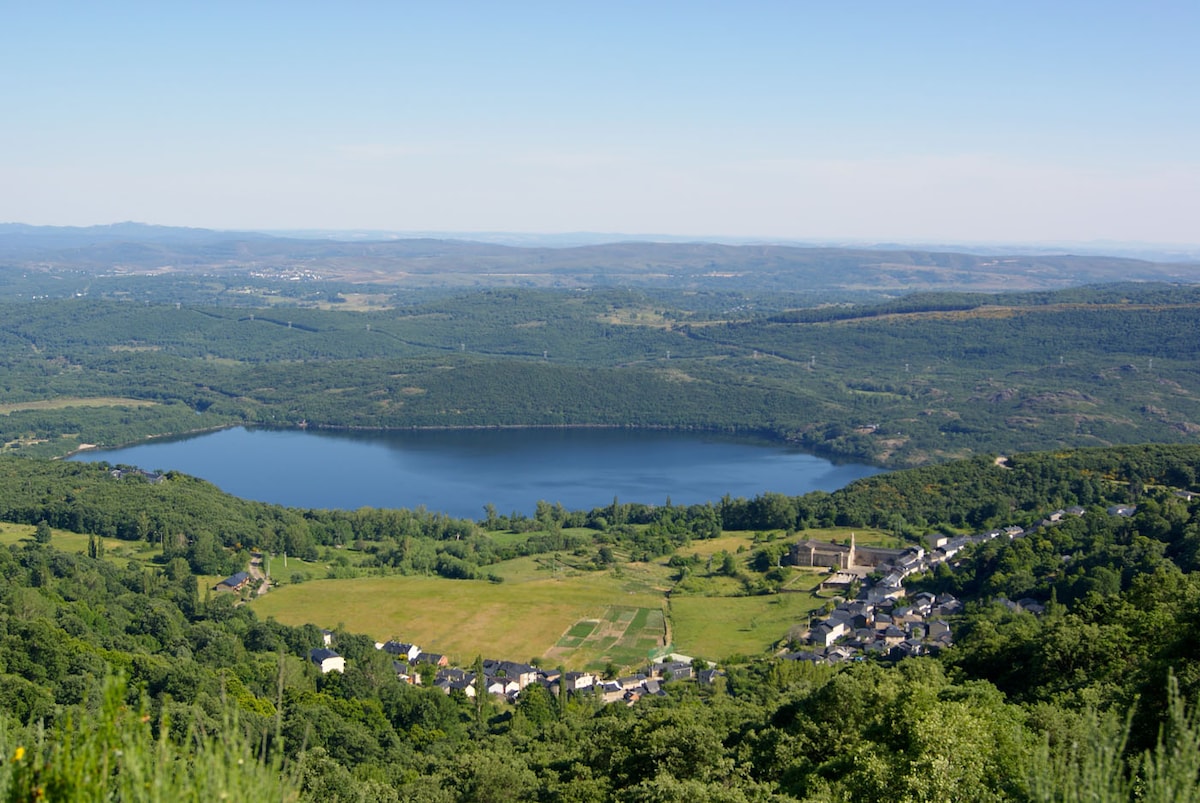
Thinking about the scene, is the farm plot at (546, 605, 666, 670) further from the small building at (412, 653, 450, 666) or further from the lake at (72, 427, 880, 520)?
the lake at (72, 427, 880, 520)

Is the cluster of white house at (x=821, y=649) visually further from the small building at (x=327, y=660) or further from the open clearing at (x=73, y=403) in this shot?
the open clearing at (x=73, y=403)

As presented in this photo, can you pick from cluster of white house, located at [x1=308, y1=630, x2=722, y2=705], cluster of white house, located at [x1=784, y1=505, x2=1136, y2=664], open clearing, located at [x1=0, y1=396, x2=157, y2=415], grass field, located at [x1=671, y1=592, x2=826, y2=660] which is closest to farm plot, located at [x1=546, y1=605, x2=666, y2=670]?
Answer: grass field, located at [x1=671, y1=592, x2=826, y2=660]

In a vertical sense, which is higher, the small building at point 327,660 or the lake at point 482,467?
the small building at point 327,660

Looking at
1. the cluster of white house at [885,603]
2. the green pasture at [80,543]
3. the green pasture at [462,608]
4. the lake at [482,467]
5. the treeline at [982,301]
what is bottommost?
the lake at [482,467]

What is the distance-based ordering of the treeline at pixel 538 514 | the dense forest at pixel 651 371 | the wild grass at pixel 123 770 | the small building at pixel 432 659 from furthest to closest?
the dense forest at pixel 651 371, the treeline at pixel 538 514, the small building at pixel 432 659, the wild grass at pixel 123 770

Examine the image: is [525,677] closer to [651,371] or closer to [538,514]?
[538,514]

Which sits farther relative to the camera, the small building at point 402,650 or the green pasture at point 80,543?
the green pasture at point 80,543

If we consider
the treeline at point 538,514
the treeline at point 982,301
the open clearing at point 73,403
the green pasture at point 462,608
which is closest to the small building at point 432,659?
the green pasture at point 462,608
